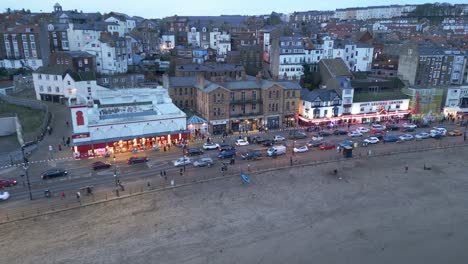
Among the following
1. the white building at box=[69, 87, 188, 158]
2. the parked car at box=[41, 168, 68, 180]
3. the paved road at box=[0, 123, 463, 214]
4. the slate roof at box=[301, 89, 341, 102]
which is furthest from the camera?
the slate roof at box=[301, 89, 341, 102]

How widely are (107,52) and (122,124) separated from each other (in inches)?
1423

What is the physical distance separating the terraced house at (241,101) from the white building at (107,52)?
22946mm

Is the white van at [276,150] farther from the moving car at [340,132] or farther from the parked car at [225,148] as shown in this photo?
the moving car at [340,132]

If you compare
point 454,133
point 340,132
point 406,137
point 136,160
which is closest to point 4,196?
point 136,160

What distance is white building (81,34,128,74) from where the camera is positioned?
75.1 m

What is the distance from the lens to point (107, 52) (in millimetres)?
75125

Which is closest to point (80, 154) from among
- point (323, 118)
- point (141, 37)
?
point (323, 118)

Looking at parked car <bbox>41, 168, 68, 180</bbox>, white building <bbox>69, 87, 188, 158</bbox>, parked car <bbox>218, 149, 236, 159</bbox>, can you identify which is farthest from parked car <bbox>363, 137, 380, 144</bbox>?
parked car <bbox>41, 168, 68, 180</bbox>

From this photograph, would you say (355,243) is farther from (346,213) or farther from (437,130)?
(437,130)

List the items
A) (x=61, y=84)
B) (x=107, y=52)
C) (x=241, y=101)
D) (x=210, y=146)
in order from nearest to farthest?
(x=210, y=146) → (x=241, y=101) → (x=61, y=84) → (x=107, y=52)

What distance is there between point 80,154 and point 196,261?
2532 cm

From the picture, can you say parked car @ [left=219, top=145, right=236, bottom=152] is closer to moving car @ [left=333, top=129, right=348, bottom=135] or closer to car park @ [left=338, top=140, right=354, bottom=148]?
car park @ [left=338, top=140, right=354, bottom=148]

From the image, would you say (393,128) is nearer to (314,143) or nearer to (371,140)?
(371,140)

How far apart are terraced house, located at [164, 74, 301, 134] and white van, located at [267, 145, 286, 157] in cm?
1111
